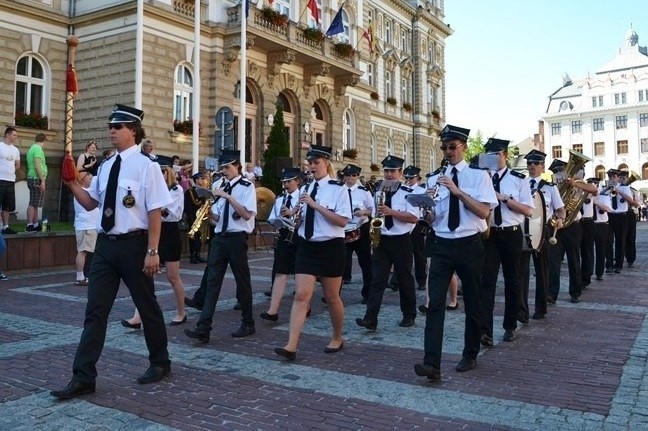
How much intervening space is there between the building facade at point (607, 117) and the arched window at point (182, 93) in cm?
6674

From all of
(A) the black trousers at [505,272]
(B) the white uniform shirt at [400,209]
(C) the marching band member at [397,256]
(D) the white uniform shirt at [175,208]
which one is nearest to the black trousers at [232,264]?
(D) the white uniform shirt at [175,208]

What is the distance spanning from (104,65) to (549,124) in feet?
258

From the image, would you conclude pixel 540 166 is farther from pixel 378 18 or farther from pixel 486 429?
pixel 378 18

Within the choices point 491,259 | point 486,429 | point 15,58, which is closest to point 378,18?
point 15,58

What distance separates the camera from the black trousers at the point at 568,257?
383 inches

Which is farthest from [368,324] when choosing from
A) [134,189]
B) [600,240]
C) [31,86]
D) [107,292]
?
[31,86]

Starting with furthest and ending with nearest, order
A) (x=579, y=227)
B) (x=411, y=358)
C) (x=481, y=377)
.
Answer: (x=579, y=227)
(x=411, y=358)
(x=481, y=377)

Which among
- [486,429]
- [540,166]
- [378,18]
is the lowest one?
[486,429]

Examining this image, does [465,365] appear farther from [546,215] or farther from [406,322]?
[546,215]

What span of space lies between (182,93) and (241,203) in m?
19.1

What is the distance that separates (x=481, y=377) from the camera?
220 inches

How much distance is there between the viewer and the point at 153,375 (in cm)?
532

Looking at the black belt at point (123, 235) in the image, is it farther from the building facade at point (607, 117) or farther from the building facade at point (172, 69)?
the building facade at point (607, 117)

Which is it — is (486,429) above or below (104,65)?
below
